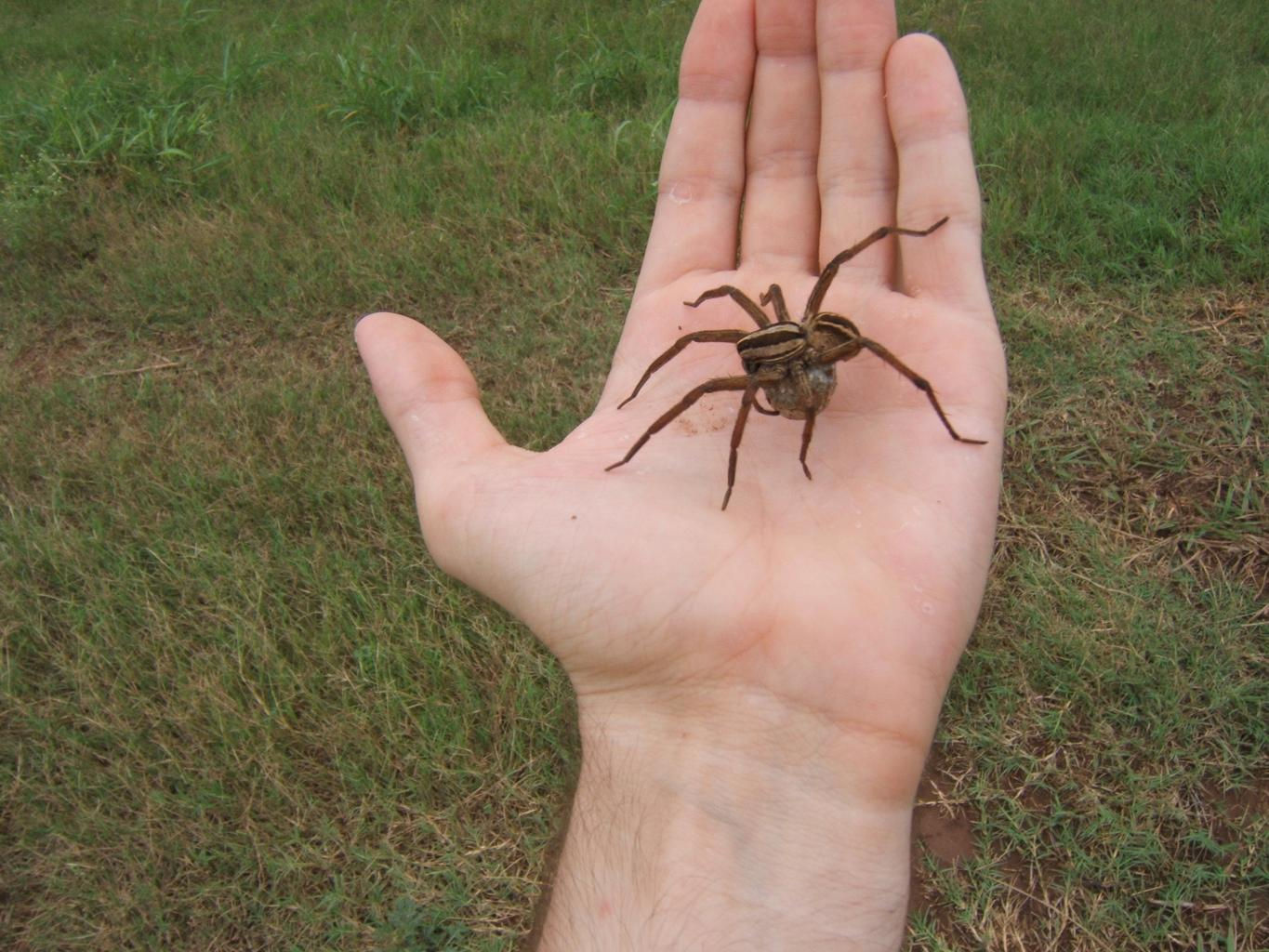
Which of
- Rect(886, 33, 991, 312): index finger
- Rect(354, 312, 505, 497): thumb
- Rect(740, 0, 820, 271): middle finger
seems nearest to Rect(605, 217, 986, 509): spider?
Rect(886, 33, 991, 312): index finger

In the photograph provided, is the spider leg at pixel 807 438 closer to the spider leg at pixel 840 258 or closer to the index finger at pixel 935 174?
the spider leg at pixel 840 258

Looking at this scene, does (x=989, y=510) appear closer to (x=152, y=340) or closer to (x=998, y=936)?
(x=998, y=936)

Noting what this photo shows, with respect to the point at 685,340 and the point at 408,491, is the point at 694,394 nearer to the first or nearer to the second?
the point at 685,340

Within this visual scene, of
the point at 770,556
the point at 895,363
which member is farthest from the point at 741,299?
the point at 770,556

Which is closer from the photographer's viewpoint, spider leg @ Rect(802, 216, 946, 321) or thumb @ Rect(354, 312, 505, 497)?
thumb @ Rect(354, 312, 505, 497)

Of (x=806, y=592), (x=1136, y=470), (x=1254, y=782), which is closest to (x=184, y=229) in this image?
(x=806, y=592)

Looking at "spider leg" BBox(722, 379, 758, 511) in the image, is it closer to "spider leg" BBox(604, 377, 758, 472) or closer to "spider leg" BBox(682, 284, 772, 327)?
"spider leg" BBox(604, 377, 758, 472)
